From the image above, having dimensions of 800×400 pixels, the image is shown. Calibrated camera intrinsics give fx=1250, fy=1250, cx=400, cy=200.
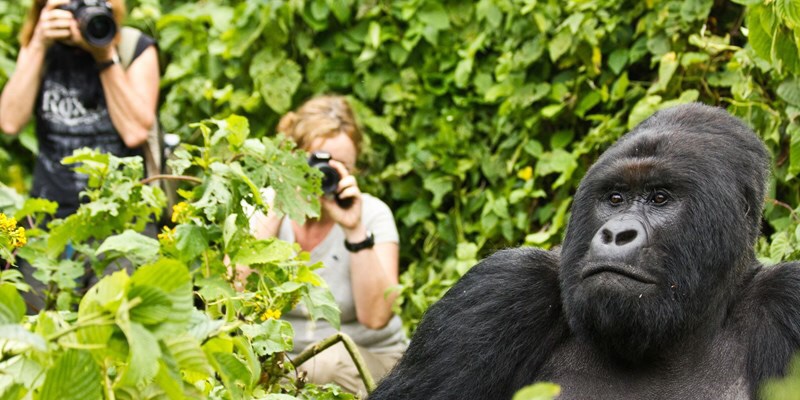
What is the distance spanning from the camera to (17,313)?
6.20 feet

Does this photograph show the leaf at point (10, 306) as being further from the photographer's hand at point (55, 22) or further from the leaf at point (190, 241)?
the photographer's hand at point (55, 22)

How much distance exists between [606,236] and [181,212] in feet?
3.84

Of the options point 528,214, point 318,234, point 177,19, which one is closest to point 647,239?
point 318,234

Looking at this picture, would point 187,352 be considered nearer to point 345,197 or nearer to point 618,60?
point 345,197

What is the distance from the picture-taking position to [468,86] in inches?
237

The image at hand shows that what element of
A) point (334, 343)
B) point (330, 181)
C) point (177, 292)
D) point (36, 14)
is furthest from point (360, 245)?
point (177, 292)

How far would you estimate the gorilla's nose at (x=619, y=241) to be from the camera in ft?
8.67

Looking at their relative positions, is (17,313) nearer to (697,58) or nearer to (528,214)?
(697,58)

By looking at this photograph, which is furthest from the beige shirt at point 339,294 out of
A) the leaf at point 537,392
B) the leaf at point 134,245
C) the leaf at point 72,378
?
the leaf at point 537,392

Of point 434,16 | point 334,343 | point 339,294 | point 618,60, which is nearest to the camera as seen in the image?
point 334,343

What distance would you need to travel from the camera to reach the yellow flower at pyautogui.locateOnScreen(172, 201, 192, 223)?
322cm

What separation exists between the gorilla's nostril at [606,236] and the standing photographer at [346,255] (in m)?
1.61

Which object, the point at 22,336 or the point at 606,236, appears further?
the point at 606,236

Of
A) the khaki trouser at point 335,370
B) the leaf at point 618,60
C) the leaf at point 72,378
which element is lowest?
the khaki trouser at point 335,370
